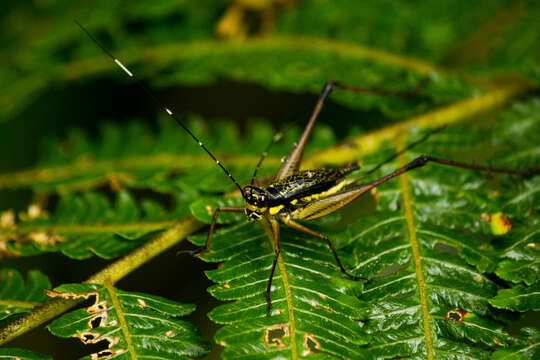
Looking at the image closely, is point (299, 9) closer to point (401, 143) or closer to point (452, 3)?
point (452, 3)

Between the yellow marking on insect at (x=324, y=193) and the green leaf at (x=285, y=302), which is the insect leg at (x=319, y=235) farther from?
the yellow marking on insect at (x=324, y=193)

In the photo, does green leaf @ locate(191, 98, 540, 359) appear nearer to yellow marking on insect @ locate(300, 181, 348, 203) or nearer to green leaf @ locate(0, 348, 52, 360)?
yellow marking on insect @ locate(300, 181, 348, 203)

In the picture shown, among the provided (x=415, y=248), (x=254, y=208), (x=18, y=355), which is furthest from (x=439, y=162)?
(x=18, y=355)

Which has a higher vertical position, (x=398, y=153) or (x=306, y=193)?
(x=398, y=153)

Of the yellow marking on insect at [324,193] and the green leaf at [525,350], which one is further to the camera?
the yellow marking on insect at [324,193]

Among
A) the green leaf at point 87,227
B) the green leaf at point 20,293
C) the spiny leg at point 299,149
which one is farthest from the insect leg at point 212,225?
the green leaf at point 20,293

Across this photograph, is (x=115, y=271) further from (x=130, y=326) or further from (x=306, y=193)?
(x=306, y=193)
